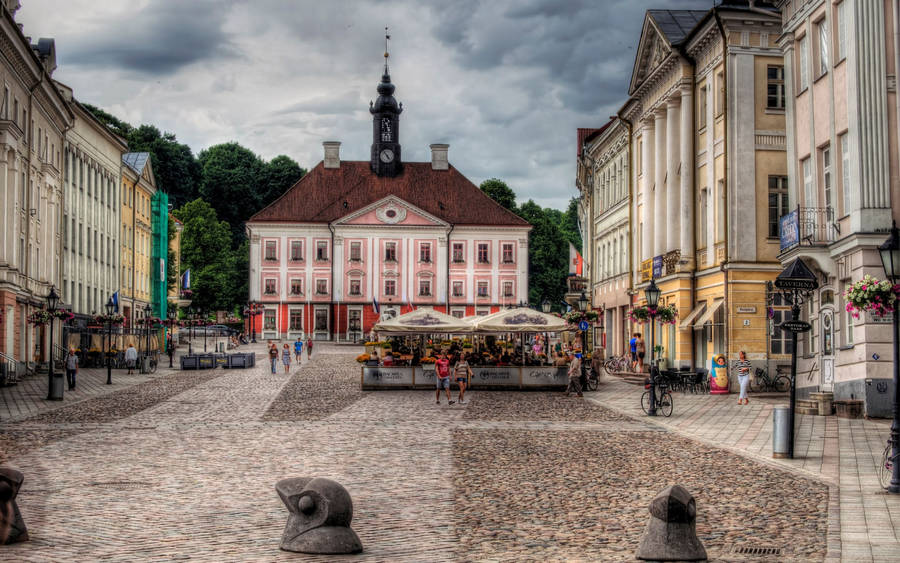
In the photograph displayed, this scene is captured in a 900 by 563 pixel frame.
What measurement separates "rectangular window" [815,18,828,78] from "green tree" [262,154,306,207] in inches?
3918

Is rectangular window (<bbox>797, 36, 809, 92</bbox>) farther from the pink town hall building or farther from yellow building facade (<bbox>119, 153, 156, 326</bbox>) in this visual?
the pink town hall building

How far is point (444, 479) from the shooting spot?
14.9 m

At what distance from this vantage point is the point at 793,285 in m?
19.8

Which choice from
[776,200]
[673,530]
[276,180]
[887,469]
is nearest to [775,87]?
[776,200]

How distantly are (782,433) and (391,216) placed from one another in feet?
269

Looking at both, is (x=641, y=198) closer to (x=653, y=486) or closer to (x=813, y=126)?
(x=813, y=126)

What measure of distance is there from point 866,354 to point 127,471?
16.6m

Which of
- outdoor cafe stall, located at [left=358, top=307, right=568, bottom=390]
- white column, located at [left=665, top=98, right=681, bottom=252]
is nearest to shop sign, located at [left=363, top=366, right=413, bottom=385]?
outdoor cafe stall, located at [left=358, top=307, right=568, bottom=390]

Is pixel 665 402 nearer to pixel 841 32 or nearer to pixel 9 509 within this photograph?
pixel 841 32

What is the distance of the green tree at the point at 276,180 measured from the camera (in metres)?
124

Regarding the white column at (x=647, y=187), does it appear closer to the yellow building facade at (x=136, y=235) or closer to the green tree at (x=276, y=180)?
the yellow building facade at (x=136, y=235)

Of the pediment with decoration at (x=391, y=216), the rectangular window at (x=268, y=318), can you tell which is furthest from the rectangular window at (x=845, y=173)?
the rectangular window at (x=268, y=318)

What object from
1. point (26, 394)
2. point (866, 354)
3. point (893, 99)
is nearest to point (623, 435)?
point (866, 354)

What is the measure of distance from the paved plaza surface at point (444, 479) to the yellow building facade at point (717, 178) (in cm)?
800
